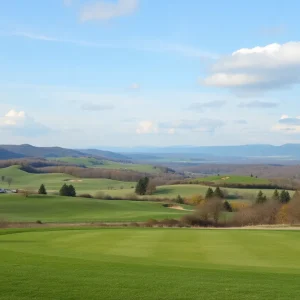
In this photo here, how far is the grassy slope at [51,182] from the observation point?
14449 cm

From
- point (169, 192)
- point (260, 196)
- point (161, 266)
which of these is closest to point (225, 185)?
point (169, 192)

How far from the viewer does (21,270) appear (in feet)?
48.7

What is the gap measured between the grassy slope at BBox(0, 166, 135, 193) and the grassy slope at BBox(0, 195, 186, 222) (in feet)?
157

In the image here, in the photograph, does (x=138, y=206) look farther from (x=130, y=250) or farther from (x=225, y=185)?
(x=130, y=250)

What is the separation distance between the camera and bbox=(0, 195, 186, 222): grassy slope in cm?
7562

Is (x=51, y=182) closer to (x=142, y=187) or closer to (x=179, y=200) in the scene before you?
(x=142, y=187)

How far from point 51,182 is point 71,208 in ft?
250

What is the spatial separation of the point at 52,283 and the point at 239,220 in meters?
61.2

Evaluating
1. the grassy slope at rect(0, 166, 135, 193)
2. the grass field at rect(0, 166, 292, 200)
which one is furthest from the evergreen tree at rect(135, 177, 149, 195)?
the grassy slope at rect(0, 166, 135, 193)

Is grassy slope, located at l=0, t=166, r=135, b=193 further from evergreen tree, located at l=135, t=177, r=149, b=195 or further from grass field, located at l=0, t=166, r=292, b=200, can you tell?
evergreen tree, located at l=135, t=177, r=149, b=195

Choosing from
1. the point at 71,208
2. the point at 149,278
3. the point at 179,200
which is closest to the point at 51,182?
the point at 179,200

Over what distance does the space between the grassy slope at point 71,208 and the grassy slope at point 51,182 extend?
4787cm

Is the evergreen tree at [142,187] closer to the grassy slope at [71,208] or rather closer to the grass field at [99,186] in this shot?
the grass field at [99,186]

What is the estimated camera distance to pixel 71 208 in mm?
83625
